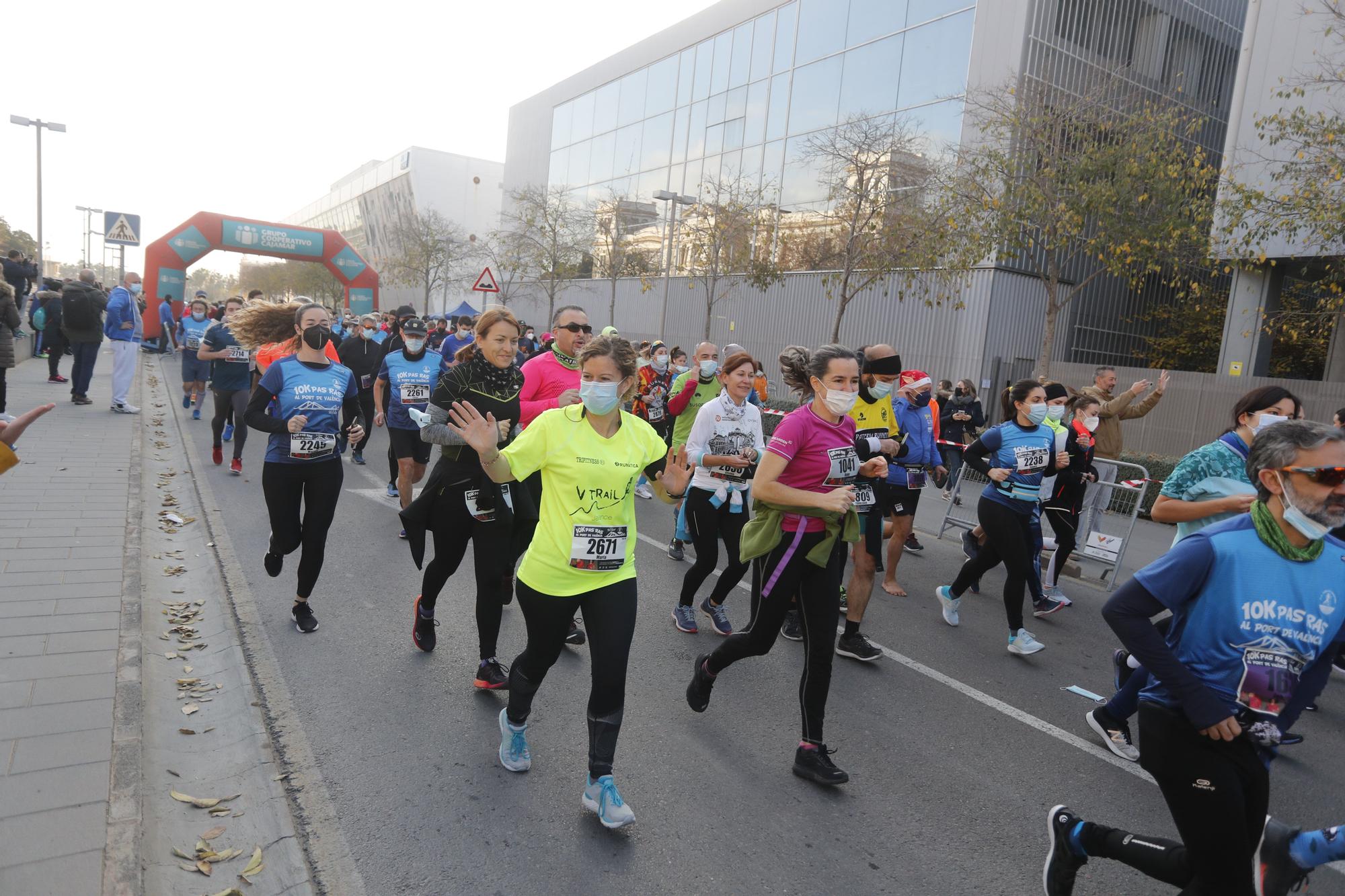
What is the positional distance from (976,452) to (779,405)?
14.7 metres

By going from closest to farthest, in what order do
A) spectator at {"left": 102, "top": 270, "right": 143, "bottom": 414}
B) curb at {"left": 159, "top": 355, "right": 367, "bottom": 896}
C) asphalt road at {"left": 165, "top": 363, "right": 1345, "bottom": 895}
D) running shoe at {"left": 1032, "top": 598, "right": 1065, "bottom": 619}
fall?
curb at {"left": 159, "top": 355, "right": 367, "bottom": 896}, asphalt road at {"left": 165, "top": 363, "right": 1345, "bottom": 895}, running shoe at {"left": 1032, "top": 598, "right": 1065, "bottom": 619}, spectator at {"left": 102, "top": 270, "right": 143, "bottom": 414}

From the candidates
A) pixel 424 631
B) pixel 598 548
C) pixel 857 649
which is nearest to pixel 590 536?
pixel 598 548

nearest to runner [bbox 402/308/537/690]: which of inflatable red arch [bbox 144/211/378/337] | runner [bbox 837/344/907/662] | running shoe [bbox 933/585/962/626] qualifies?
runner [bbox 837/344/907/662]

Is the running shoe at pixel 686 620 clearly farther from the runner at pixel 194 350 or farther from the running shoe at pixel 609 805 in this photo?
the runner at pixel 194 350

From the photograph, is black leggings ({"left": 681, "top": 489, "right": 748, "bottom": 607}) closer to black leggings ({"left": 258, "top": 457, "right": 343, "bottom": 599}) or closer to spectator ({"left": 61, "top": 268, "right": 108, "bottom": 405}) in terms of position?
black leggings ({"left": 258, "top": 457, "right": 343, "bottom": 599})

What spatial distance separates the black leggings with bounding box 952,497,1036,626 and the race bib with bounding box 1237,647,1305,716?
3.30 metres

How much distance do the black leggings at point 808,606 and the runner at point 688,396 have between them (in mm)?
Answer: 3782

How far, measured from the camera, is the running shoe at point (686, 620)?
5.98m

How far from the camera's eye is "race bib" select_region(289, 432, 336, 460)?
203 inches

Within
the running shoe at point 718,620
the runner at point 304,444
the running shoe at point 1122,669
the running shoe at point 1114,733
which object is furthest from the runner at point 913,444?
the runner at point 304,444

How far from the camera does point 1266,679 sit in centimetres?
243

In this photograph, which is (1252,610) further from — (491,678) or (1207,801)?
(491,678)

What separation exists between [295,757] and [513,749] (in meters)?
0.99

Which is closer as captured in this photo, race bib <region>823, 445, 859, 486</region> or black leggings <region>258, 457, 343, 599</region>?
race bib <region>823, 445, 859, 486</region>
